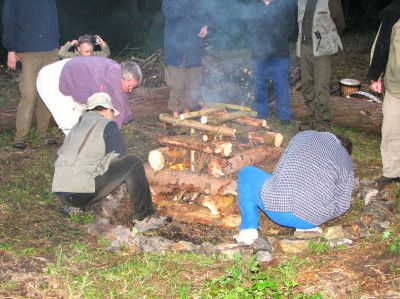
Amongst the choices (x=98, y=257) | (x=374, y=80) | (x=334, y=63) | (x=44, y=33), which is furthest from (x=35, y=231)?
(x=334, y=63)

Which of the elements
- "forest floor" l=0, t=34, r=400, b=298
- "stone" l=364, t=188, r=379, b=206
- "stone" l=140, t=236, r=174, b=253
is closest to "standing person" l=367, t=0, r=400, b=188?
"stone" l=364, t=188, r=379, b=206

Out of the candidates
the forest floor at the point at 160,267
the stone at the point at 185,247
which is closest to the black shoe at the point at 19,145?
the forest floor at the point at 160,267

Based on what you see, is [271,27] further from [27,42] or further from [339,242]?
[339,242]

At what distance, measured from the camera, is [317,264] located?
15.0 ft

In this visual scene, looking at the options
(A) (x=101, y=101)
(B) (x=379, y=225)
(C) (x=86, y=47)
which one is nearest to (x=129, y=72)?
(A) (x=101, y=101)

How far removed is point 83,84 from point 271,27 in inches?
153

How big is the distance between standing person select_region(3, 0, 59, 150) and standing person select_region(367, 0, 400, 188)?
468 cm

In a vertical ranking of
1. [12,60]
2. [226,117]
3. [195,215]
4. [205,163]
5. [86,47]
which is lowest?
[195,215]

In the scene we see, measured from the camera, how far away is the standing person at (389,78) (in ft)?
20.2

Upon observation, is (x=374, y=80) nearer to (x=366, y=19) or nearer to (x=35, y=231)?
(x=35, y=231)

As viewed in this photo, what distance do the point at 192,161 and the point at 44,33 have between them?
3242 millimetres

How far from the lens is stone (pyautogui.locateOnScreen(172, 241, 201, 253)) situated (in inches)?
195

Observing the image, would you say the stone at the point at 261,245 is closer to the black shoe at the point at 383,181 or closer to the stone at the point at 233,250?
the stone at the point at 233,250

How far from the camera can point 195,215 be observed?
5.86 meters
